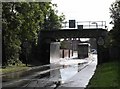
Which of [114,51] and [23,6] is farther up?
[23,6]

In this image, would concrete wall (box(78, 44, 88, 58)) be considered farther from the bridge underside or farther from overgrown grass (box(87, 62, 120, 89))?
overgrown grass (box(87, 62, 120, 89))

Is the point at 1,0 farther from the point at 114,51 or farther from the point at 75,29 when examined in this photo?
the point at 114,51

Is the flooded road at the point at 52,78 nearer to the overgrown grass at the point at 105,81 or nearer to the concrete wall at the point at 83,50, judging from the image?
the overgrown grass at the point at 105,81

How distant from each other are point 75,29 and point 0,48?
18.0m

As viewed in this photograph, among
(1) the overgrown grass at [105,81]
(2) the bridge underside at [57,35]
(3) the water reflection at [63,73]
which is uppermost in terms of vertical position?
(2) the bridge underside at [57,35]

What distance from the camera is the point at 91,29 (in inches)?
2244

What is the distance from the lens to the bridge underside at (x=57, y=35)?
57.0 metres

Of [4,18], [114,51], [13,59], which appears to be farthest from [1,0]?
[114,51]

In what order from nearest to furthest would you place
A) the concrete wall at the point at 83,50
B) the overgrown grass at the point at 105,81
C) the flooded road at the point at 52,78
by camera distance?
the overgrown grass at the point at 105,81
the flooded road at the point at 52,78
the concrete wall at the point at 83,50

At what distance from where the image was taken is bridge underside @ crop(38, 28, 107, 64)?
57.0 meters

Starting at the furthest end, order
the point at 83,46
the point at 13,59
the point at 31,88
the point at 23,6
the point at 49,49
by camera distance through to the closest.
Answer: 1. the point at 83,46
2. the point at 49,49
3. the point at 13,59
4. the point at 23,6
5. the point at 31,88

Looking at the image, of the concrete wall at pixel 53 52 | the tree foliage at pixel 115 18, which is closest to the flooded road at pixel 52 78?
the tree foliage at pixel 115 18

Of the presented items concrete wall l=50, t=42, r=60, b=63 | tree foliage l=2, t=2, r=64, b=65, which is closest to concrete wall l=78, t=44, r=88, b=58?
concrete wall l=50, t=42, r=60, b=63

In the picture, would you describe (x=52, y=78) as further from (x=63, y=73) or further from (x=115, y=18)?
(x=115, y=18)
